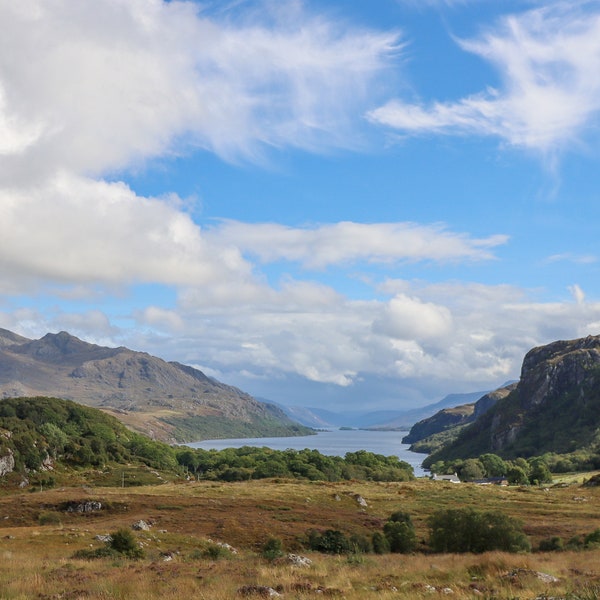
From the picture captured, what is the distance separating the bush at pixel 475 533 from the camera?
5075 centimetres

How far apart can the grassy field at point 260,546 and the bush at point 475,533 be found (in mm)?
10071

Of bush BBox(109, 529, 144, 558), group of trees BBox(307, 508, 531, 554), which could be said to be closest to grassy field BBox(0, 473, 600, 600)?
bush BBox(109, 529, 144, 558)

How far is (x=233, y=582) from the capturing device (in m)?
20.7

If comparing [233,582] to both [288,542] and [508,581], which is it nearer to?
[508,581]

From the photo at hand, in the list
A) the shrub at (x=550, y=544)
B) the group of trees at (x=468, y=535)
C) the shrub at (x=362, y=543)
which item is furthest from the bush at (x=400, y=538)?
the shrub at (x=550, y=544)

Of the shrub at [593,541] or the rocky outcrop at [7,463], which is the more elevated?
the shrub at [593,541]

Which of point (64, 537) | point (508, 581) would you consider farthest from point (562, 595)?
point (64, 537)

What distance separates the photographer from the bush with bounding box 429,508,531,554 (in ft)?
167

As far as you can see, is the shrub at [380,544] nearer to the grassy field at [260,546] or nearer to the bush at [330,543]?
the bush at [330,543]

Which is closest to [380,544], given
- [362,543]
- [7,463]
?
[362,543]

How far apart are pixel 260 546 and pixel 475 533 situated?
22450 mm

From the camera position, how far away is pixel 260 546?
59.9 m

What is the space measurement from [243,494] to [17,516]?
3989 cm

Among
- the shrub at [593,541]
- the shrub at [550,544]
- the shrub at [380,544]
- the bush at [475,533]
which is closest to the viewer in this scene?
the shrub at [593,541]
